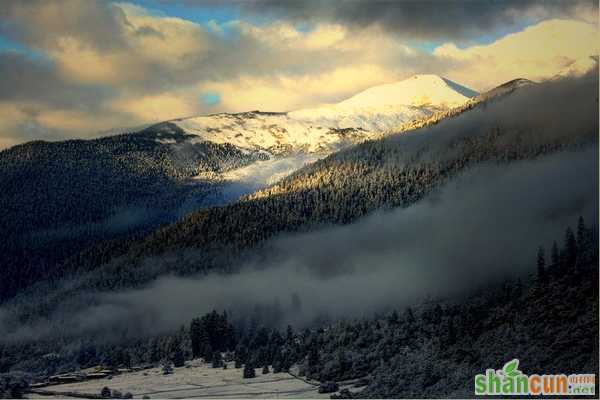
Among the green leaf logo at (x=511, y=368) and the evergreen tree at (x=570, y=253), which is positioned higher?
the evergreen tree at (x=570, y=253)

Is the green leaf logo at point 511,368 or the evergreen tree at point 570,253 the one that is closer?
the green leaf logo at point 511,368

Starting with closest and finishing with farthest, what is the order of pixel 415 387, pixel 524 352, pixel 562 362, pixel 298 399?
pixel 562 362
pixel 524 352
pixel 415 387
pixel 298 399

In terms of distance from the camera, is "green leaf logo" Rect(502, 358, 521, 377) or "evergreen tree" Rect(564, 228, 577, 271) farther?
"evergreen tree" Rect(564, 228, 577, 271)

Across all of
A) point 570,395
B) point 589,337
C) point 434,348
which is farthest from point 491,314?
point 570,395

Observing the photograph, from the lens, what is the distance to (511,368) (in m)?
162

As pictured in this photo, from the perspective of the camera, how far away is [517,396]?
15025 centimetres

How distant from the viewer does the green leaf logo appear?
6322 inches

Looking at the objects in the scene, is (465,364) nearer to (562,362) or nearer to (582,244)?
(562,362)

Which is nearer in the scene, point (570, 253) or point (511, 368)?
point (511, 368)

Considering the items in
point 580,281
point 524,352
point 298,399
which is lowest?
point 298,399

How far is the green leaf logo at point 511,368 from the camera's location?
16059 cm

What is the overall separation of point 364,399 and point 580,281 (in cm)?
5188

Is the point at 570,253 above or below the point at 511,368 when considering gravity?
above

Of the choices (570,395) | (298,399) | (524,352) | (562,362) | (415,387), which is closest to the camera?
(570,395)
